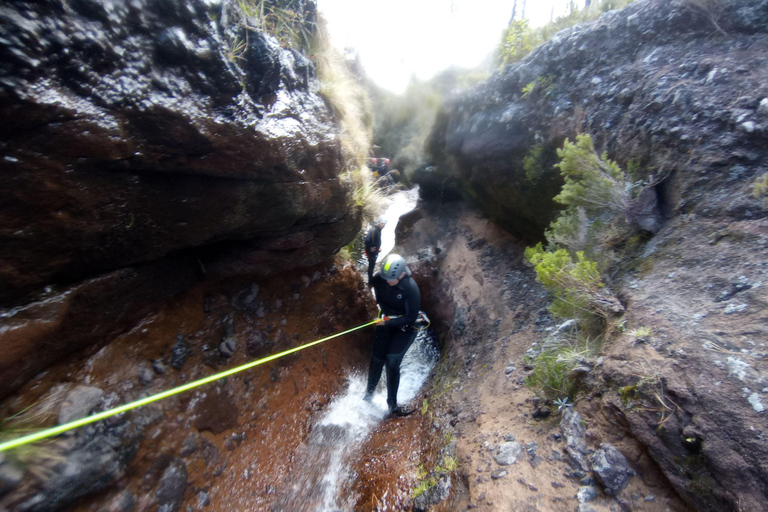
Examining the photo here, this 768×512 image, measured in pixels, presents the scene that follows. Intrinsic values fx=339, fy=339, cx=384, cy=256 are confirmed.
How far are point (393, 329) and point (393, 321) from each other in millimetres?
417

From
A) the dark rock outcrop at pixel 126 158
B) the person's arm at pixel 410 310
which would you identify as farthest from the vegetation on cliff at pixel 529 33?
the person's arm at pixel 410 310

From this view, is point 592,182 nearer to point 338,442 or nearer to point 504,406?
point 504,406

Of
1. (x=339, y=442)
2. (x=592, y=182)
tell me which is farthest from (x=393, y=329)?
(x=592, y=182)

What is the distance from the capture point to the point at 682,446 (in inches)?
90.4

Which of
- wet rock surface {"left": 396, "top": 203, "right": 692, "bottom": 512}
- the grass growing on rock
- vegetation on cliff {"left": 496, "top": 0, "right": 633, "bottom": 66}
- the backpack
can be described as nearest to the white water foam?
wet rock surface {"left": 396, "top": 203, "right": 692, "bottom": 512}

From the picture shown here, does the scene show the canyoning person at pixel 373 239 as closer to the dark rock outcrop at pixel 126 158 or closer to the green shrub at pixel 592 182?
the dark rock outcrop at pixel 126 158

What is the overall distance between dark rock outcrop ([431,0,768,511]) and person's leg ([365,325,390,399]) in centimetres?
302

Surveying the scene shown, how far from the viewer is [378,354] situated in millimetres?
5371

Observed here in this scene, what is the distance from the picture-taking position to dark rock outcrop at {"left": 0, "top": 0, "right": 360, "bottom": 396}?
2205 millimetres

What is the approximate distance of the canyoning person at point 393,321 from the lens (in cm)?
500

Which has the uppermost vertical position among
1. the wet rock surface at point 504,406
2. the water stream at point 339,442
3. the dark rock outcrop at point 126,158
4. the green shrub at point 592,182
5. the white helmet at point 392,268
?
the dark rock outcrop at point 126,158

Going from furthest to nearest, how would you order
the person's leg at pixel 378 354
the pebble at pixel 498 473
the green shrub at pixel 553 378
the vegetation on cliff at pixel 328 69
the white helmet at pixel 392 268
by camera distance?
the person's leg at pixel 378 354
the white helmet at pixel 392 268
the vegetation on cliff at pixel 328 69
the green shrub at pixel 553 378
the pebble at pixel 498 473

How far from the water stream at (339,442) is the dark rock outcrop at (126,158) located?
2.53 meters

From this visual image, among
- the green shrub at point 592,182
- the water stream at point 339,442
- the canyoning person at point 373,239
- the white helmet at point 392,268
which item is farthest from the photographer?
the canyoning person at point 373,239
